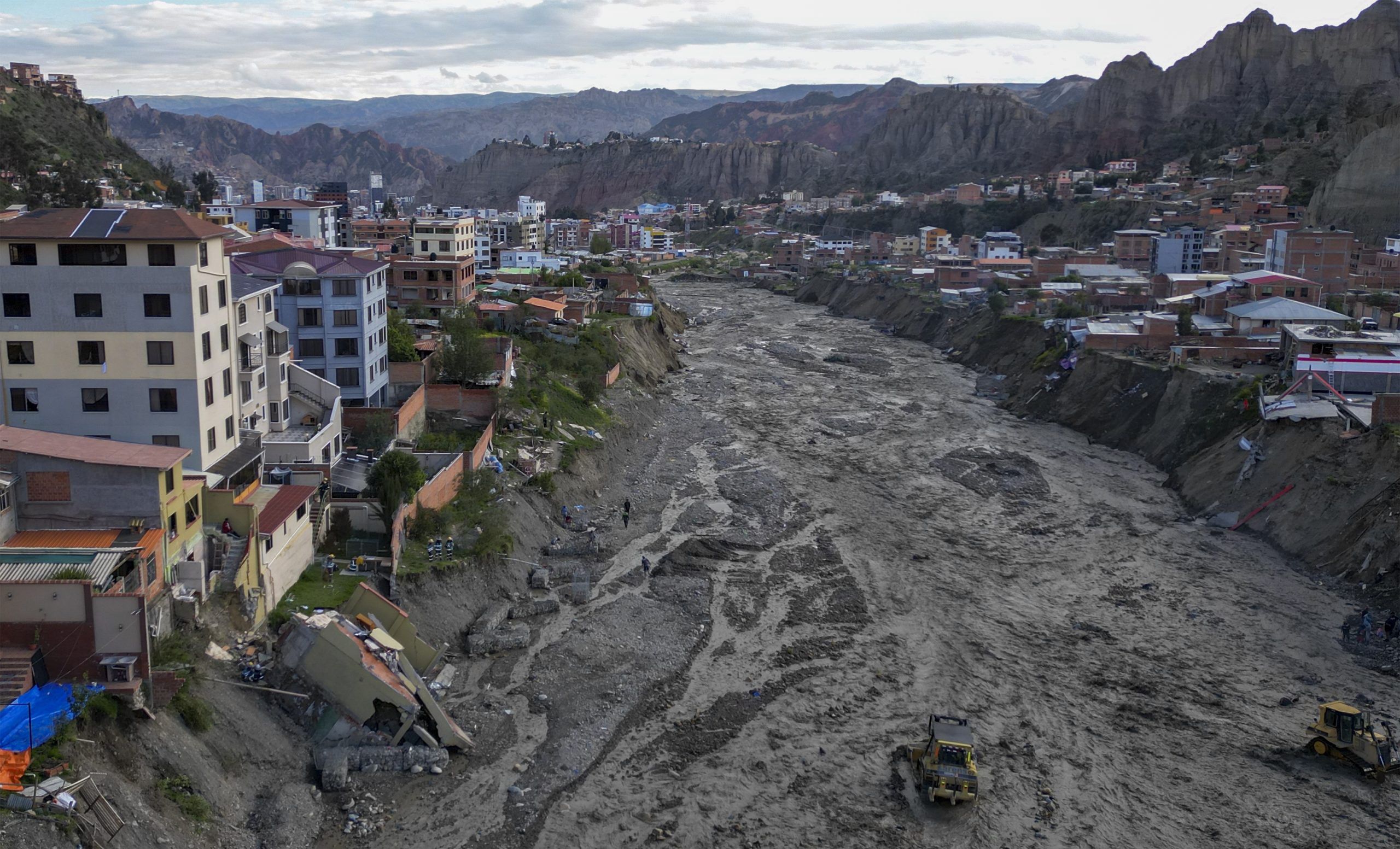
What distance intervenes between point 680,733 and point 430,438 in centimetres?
1311

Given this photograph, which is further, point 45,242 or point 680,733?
point 45,242

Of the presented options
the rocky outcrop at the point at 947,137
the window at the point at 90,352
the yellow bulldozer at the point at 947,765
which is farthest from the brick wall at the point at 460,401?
the rocky outcrop at the point at 947,137

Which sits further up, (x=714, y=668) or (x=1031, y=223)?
(x=1031, y=223)

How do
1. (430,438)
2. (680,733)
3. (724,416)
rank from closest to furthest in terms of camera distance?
(680,733) < (430,438) < (724,416)

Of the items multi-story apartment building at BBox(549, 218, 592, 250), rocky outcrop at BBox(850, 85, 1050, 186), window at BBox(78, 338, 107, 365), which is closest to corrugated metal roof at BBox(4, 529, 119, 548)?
window at BBox(78, 338, 107, 365)

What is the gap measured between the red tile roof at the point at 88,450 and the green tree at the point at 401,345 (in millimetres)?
14713

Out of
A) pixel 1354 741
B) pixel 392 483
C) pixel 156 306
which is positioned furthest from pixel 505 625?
pixel 1354 741

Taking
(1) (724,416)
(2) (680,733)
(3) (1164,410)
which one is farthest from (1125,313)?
(2) (680,733)

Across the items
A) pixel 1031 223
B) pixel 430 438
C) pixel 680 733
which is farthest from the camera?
pixel 1031 223

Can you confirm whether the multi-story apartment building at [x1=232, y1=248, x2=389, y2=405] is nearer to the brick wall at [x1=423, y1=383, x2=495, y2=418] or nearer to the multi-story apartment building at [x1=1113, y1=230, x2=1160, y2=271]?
→ the brick wall at [x1=423, y1=383, x2=495, y2=418]

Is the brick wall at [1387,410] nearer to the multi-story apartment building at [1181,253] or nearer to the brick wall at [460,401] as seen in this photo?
the brick wall at [460,401]

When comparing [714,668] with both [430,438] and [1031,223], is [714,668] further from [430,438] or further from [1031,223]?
[1031,223]

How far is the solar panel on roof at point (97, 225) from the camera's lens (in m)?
20.5

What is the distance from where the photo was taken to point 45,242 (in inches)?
805
